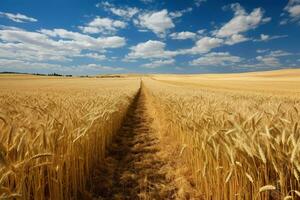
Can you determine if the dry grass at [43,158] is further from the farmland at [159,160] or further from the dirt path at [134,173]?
the dirt path at [134,173]

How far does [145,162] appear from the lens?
571cm

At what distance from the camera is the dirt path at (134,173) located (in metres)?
4.22

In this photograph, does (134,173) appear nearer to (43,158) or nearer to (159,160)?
(159,160)

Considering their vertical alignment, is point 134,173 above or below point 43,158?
below

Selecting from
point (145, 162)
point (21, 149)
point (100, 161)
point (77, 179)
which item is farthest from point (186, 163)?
point (21, 149)

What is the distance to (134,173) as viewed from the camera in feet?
16.8

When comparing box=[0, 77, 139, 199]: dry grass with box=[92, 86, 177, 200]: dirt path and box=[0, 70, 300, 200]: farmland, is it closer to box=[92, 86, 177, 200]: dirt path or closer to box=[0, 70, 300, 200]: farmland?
box=[0, 70, 300, 200]: farmland

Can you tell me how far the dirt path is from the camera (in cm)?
422

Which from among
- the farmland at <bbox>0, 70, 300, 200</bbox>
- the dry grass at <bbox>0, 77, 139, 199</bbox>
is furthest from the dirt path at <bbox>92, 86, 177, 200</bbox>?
the dry grass at <bbox>0, 77, 139, 199</bbox>

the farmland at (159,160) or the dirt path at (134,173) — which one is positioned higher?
the farmland at (159,160)

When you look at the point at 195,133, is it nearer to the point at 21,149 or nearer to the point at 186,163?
the point at 186,163

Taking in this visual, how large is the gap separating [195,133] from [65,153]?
1822 millimetres

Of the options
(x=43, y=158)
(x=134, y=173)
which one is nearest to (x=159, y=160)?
(x=134, y=173)

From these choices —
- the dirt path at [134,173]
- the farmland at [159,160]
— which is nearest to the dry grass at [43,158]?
the farmland at [159,160]
